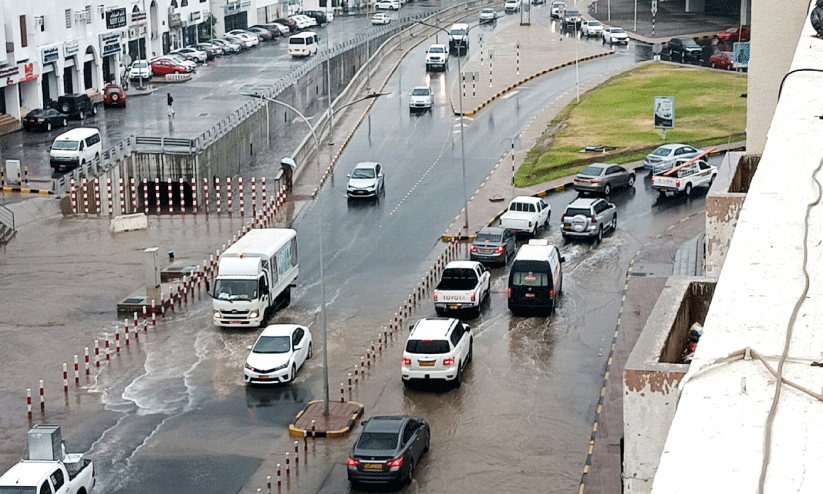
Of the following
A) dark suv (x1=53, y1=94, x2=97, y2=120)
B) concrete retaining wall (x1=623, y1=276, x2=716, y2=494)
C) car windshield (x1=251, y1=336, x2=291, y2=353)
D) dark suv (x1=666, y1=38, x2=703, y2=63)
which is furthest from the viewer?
dark suv (x1=666, y1=38, x2=703, y2=63)

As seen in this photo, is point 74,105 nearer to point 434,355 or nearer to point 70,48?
point 70,48

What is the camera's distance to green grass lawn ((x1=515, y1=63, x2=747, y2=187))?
6844 centimetres

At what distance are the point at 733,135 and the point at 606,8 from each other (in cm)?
5953

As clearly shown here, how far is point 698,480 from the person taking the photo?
9.18 meters

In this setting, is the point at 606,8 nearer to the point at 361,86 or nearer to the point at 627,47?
the point at 627,47

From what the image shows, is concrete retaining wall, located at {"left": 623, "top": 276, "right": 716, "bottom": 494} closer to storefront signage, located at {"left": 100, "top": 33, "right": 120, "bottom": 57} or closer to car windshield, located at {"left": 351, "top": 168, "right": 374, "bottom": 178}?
car windshield, located at {"left": 351, "top": 168, "right": 374, "bottom": 178}

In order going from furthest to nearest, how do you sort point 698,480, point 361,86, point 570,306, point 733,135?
1. point 361,86
2. point 733,135
3. point 570,306
4. point 698,480

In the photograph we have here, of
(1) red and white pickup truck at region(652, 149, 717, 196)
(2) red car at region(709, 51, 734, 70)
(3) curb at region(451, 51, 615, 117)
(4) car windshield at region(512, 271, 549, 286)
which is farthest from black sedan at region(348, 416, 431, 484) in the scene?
(2) red car at region(709, 51, 734, 70)

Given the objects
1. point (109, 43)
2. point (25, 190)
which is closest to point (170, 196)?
point (25, 190)

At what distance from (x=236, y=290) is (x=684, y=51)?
209 feet

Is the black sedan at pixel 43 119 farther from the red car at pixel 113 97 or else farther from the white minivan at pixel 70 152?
the white minivan at pixel 70 152

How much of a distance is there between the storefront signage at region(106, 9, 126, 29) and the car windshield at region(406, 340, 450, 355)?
62.2 m

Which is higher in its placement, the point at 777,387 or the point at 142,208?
the point at 777,387

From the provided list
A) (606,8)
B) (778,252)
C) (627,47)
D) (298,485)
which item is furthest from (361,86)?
(778,252)
